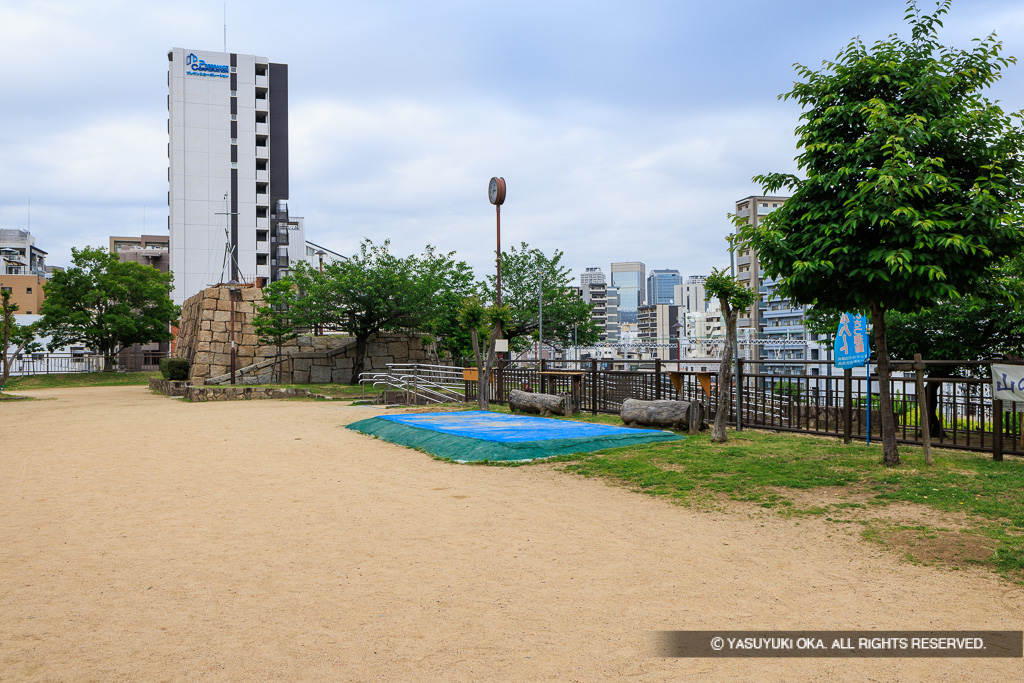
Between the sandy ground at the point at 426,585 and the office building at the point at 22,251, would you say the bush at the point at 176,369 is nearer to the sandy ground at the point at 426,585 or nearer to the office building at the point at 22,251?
the sandy ground at the point at 426,585

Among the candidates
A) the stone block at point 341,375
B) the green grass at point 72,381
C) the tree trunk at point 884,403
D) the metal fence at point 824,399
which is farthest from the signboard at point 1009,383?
the green grass at point 72,381

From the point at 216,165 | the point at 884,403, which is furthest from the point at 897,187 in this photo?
the point at 216,165

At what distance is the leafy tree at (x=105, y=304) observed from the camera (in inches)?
1549

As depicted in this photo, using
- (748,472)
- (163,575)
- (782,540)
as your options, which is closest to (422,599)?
(163,575)

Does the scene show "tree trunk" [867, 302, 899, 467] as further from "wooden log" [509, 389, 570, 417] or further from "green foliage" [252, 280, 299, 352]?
"green foliage" [252, 280, 299, 352]

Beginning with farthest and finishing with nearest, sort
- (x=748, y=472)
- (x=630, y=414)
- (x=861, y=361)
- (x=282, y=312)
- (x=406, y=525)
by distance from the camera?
(x=282, y=312) < (x=630, y=414) < (x=861, y=361) < (x=748, y=472) < (x=406, y=525)

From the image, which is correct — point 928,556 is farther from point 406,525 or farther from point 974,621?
point 406,525

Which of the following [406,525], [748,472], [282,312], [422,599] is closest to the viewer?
[422,599]

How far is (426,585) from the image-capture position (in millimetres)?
4902

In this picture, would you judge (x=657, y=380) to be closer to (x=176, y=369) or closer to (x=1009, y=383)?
(x=1009, y=383)

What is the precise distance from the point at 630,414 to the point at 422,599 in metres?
9.04

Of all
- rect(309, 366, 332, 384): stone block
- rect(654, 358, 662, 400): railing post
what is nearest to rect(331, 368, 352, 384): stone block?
rect(309, 366, 332, 384): stone block

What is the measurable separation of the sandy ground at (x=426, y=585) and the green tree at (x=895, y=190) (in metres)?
3.09

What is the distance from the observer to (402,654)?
374cm
